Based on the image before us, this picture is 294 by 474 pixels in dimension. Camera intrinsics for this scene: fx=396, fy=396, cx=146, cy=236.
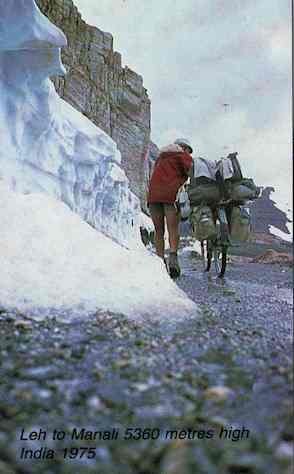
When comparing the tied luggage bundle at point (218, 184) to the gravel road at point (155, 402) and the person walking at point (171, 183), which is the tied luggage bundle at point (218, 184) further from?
the gravel road at point (155, 402)

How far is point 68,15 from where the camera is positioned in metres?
12.1

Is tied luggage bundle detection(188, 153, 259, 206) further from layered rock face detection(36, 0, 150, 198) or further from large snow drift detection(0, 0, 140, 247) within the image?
layered rock face detection(36, 0, 150, 198)

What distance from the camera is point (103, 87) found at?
13789 mm

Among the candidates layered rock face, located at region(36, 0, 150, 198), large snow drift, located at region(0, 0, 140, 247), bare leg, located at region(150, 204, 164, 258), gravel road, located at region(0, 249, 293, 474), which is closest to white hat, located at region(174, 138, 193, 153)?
bare leg, located at region(150, 204, 164, 258)

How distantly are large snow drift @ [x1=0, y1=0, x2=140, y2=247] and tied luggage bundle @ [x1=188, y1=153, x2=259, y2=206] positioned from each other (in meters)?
0.89

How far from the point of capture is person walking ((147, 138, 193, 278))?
5.90 feet

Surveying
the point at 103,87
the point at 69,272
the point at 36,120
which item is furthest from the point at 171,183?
the point at 103,87

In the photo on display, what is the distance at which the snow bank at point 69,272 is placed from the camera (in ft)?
3.24

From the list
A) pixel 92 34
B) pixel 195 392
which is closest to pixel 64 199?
pixel 195 392

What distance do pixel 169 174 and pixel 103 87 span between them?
13.1 metres

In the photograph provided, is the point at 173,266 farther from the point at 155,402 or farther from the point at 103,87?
the point at 103,87

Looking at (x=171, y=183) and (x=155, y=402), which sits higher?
(x=171, y=183)

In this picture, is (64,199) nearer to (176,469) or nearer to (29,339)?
(29,339)

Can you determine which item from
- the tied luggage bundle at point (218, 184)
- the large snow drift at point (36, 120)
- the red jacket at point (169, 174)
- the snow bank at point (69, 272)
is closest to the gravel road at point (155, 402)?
the snow bank at point (69, 272)
